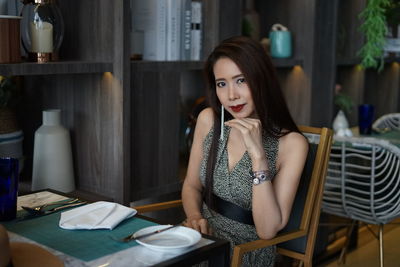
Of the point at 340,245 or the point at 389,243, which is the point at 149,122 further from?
the point at 389,243

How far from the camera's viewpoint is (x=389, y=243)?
12.7ft

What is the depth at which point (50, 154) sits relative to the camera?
215 cm

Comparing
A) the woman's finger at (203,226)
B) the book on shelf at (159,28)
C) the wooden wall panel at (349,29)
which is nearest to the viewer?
the woman's finger at (203,226)

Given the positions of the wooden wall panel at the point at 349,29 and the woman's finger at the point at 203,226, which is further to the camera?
the wooden wall panel at the point at 349,29

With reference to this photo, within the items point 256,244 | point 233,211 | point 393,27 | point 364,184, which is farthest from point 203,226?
point 393,27

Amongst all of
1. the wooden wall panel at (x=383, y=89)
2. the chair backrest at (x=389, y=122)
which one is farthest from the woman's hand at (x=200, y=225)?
the wooden wall panel at (x=383, y=89)

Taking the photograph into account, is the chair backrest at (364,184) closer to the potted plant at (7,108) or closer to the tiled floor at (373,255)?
the tiled floor at (373,255)

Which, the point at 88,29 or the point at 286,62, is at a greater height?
the point at 88,29

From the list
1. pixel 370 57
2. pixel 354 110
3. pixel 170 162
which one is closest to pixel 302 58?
pixel 370 57

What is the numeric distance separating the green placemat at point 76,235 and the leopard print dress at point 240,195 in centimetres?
55

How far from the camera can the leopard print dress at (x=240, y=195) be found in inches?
78.8

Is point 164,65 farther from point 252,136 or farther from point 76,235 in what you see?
point 76,235

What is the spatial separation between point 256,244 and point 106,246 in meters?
0.63

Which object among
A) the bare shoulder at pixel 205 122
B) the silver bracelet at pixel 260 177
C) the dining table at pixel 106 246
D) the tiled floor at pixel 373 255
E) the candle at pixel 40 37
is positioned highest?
the candle at pixel 40 37
